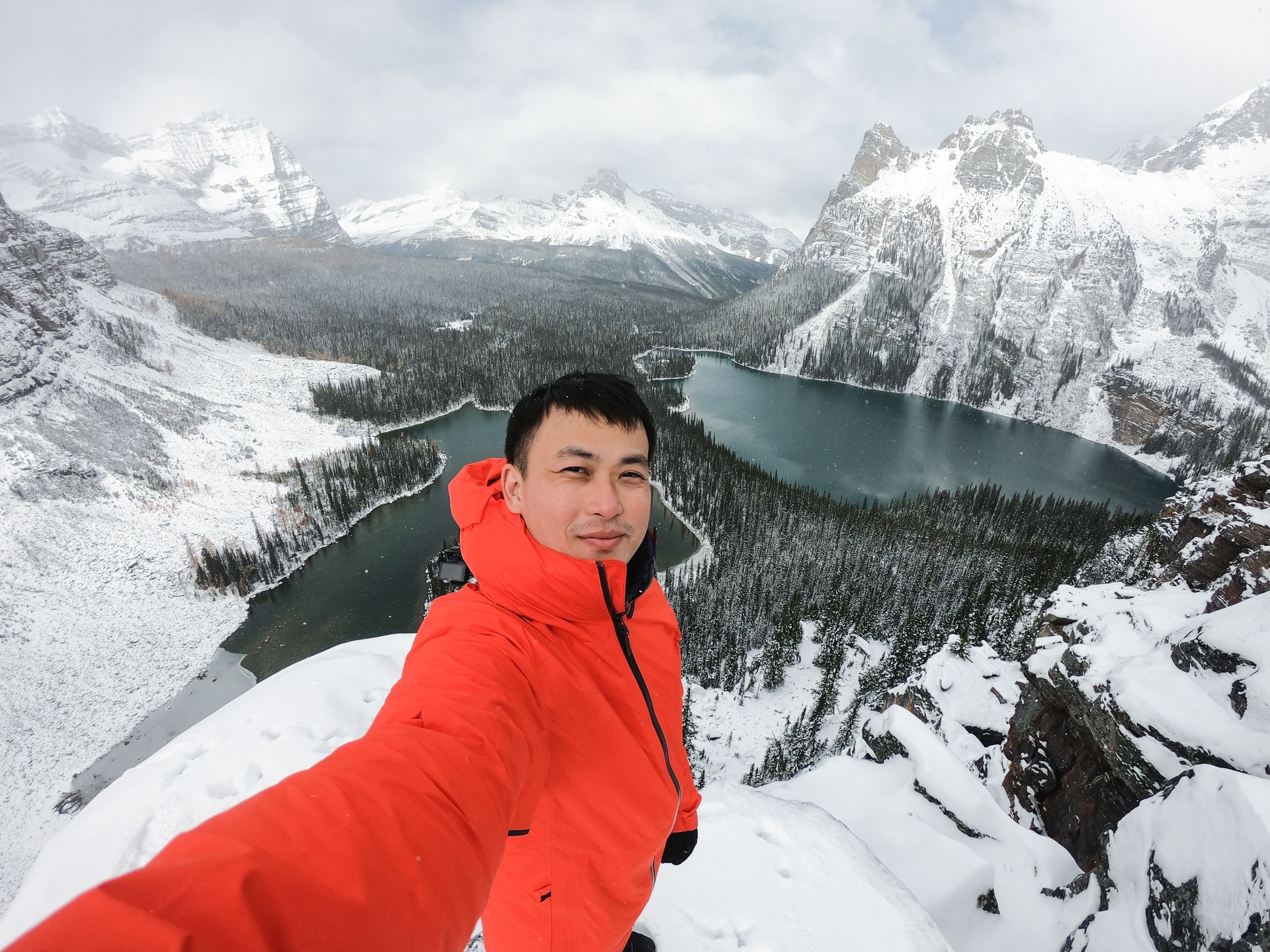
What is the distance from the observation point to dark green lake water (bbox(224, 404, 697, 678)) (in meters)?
38.6

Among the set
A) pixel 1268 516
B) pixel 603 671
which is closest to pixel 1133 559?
pixel 1268 516

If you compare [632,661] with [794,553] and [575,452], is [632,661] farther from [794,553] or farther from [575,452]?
[794,553]

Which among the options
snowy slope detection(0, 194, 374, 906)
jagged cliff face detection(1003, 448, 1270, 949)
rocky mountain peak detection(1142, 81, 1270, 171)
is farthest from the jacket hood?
rocky mountain peak detection(1142, 81, 1270, 171)

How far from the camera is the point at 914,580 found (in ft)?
155

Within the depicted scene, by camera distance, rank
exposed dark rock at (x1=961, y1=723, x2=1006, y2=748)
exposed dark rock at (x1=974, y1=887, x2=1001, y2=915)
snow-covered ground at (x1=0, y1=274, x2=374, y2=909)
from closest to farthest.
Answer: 1. exposed dark rock at (x1=974, y1=887, x2=1001, y2=915)
2. exposed dark rock at (x1=961, y1=723, x2=1006, y2=748)
3. snow-covered ground at (x1=0, y1=274, x2=374, y2=909)

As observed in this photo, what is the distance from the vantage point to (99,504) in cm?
4778

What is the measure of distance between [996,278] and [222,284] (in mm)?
269372

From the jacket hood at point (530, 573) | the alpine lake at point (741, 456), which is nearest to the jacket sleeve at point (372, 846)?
the jacket hood at point (530, 573)

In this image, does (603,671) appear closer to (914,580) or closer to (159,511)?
(914,580)

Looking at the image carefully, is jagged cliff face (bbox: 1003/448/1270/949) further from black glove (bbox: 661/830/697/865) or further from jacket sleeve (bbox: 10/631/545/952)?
jacket sleeve (bbox: 10/631/545/952)

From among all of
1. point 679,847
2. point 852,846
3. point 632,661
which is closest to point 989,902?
point 852,846

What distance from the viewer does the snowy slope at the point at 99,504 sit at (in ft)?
99.8

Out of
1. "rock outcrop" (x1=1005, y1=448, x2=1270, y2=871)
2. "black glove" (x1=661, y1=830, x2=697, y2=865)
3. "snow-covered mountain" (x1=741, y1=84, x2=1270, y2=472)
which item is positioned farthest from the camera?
"snow-covered mountain" (x1=741, y1=84, x2=1270, y2=472)

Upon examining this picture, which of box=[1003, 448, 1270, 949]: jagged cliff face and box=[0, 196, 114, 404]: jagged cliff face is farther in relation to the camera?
box=[0, 196, 114, 404]: jagged cliff face
